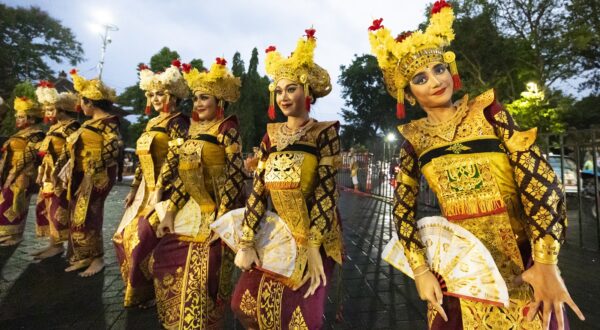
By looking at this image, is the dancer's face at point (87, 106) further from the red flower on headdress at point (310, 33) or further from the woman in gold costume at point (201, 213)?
the red flower on headdress at point (310, 33)

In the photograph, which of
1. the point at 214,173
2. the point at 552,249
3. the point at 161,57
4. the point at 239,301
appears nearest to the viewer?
the point at 552,249

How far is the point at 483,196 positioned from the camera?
5.40 ft

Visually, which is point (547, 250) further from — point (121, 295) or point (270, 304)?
point (121, 295)

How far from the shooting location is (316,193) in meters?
2.34

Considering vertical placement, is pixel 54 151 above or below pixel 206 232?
above

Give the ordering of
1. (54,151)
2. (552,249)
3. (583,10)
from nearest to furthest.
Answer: (552,249) → (54,151) → (583,10)

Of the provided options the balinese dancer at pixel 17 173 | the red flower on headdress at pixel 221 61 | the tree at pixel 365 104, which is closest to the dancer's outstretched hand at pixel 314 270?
the red flower on headdress at pixel 221 61

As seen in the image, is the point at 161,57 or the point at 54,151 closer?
the point at 54,151

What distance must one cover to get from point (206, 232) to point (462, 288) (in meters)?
2.26

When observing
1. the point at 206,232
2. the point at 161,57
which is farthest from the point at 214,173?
the point at 161,57

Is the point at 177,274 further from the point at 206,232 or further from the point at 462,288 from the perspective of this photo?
the point at 462,288

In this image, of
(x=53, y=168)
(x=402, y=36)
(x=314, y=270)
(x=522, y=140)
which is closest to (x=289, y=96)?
(x=402, y=36)

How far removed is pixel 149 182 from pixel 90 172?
1.59m

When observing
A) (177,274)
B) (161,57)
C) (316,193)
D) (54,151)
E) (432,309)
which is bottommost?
(177,274)
